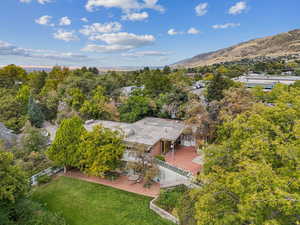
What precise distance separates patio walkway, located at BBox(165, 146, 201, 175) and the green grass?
470 centimetres

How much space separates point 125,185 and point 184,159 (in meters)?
6.49

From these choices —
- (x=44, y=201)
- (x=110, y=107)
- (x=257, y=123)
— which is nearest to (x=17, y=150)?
(x=44, y=201)

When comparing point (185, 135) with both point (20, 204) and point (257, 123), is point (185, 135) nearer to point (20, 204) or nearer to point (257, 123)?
point (257, 123)

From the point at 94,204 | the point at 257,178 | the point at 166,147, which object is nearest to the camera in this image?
the point at 257,178

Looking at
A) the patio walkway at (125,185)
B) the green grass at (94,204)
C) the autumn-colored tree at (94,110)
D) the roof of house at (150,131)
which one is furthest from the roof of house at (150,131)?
the green grass at (94,204)

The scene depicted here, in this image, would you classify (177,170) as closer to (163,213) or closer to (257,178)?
(163,213)

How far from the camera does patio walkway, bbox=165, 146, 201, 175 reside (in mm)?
16462

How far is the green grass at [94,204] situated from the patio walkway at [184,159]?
4699 millimetres

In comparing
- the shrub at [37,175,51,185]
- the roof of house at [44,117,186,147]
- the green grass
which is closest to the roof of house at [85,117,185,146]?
the roof of house at [44,117,186,147]

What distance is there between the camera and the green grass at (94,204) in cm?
1224

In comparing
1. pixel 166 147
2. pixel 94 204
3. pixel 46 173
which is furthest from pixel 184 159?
pixel 46 173

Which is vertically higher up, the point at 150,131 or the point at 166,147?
the point at 150,131

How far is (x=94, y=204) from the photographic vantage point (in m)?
13.8

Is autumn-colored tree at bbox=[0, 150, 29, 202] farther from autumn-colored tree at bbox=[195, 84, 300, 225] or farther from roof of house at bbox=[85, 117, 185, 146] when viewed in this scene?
autumn-colored tree at bbox=[195, 84, 300, 225]
